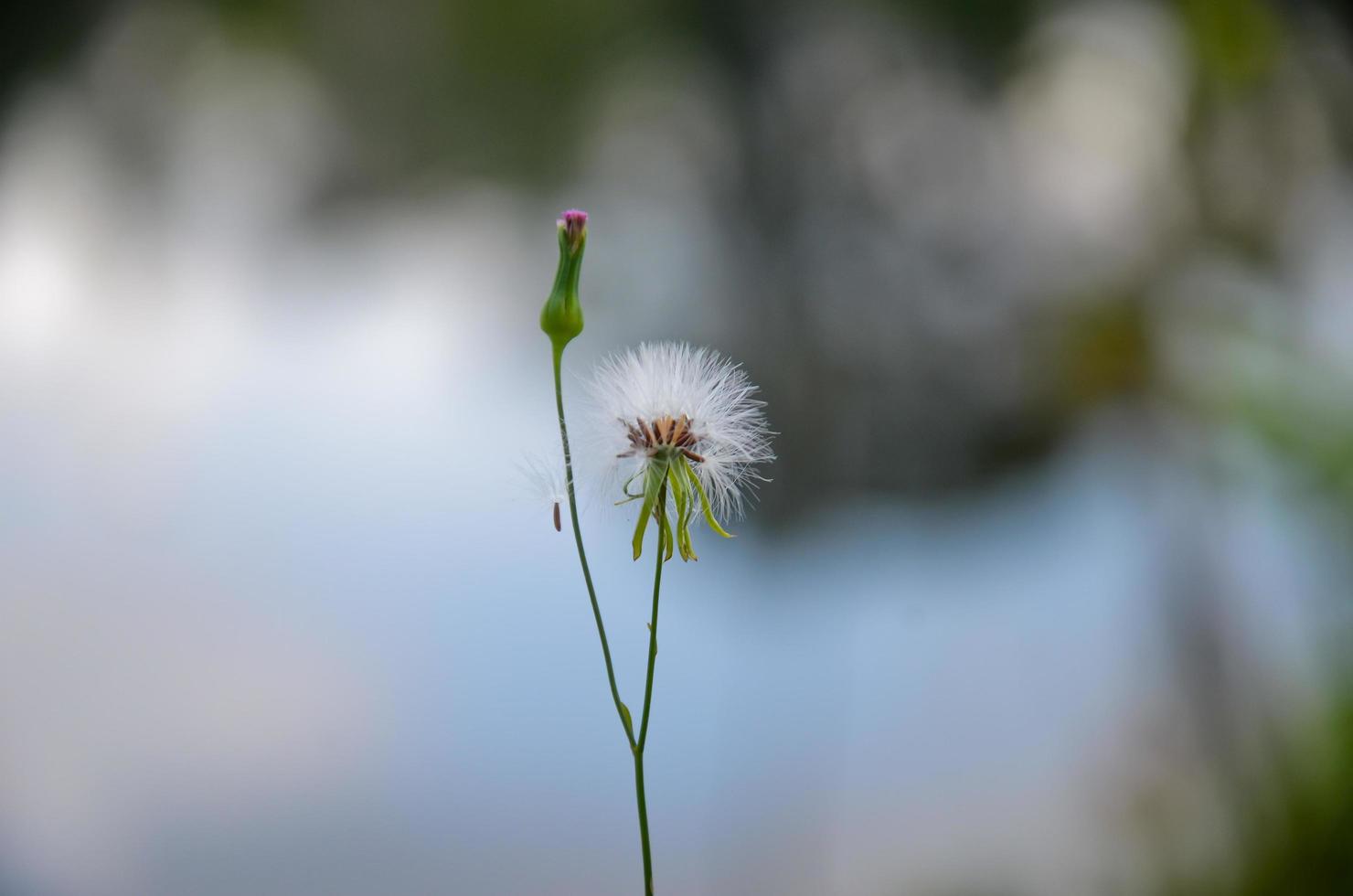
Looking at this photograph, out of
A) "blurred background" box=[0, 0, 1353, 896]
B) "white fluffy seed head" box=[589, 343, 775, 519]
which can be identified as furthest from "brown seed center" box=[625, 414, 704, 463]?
"blurred background" box=[0, 0, 1353, 896]

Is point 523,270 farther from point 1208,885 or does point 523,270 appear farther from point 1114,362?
point 1208,885

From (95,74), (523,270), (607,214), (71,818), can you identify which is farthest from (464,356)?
(71,818)

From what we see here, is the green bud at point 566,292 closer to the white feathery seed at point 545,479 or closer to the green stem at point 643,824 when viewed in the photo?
the white feathery seed at point 545,479

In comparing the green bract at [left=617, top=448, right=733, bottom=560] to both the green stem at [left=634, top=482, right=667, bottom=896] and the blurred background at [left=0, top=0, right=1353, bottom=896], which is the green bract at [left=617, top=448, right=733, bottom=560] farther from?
the blurred background at [left=0, top=0, right=1353, bottom=896]

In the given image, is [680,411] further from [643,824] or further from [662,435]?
[643,824]

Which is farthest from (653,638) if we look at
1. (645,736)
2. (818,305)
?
(818,305)
